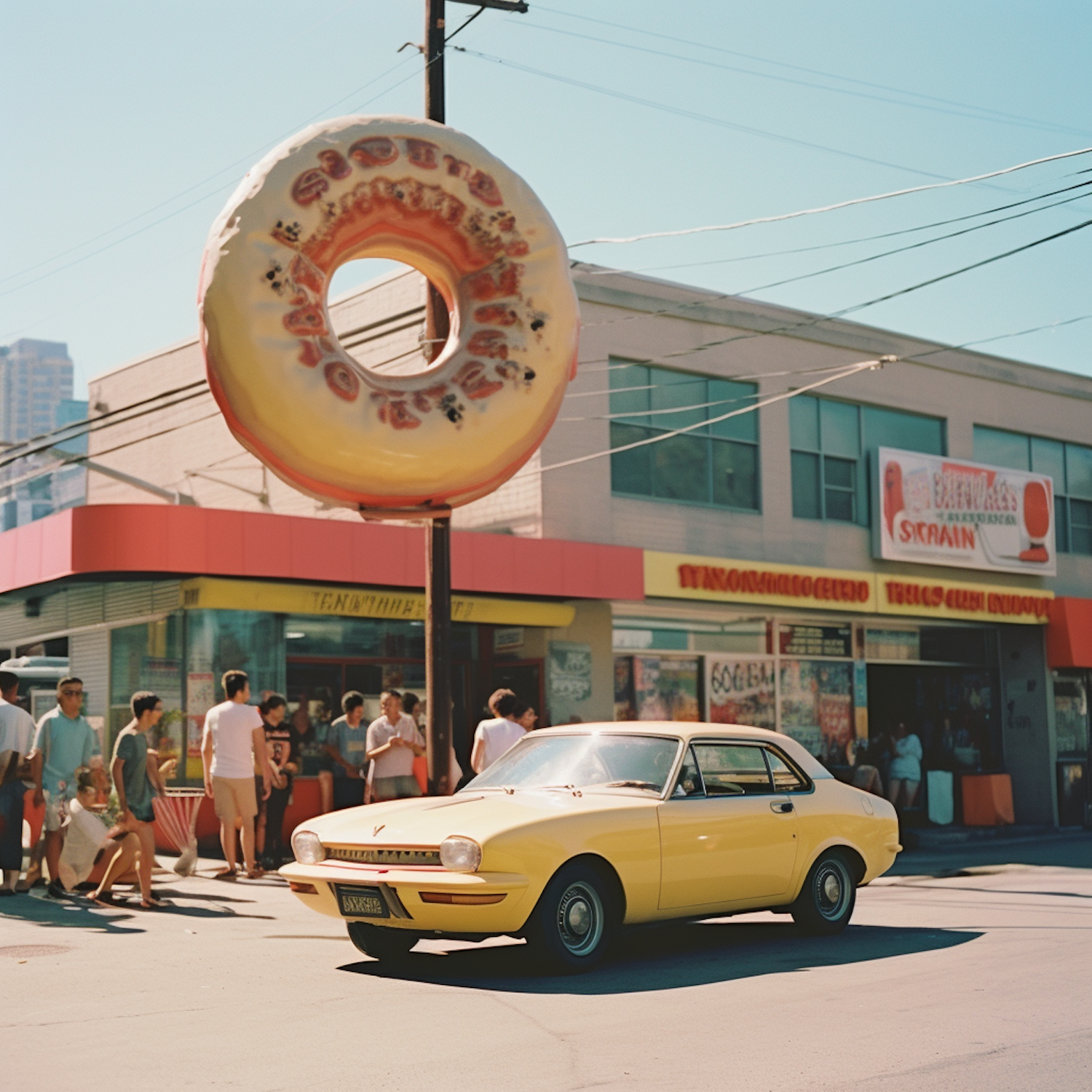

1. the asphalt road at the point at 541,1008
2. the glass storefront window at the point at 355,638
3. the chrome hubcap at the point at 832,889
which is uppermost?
the glass storefront window at the point at 355,638

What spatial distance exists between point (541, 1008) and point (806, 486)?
16.4m

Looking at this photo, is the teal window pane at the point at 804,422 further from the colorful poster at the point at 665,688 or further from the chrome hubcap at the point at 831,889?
the chrome hubcap at the point at 831,889

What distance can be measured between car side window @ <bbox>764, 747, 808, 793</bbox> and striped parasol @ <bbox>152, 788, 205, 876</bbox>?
560 centimetres

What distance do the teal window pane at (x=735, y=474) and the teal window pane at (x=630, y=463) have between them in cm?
138

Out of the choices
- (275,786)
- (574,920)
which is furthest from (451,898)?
(275,786)

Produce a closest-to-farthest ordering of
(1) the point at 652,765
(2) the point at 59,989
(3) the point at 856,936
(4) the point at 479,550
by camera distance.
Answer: (2) the point at 59,989
(1) the point at 652,765
(3) the point at 856,936
(4) the point at 479,550

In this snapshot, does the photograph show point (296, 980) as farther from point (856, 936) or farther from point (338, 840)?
point (856, 936)

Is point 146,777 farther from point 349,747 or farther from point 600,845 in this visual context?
point 600,845

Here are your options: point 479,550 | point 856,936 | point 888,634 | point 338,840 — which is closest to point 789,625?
point 888,634

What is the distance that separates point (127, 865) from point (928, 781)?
1494cm

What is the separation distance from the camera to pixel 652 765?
9.45 m

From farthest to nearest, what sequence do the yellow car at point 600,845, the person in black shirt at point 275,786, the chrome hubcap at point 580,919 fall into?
the person in black shirt at point 275,786, the chrome hubcap at point 580,919, the yellow car at point 600,845

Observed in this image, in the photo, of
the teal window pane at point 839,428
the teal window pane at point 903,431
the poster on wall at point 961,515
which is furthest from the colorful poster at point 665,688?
the teal window pane at point 903,431

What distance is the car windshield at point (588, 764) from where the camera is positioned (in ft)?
30.8
